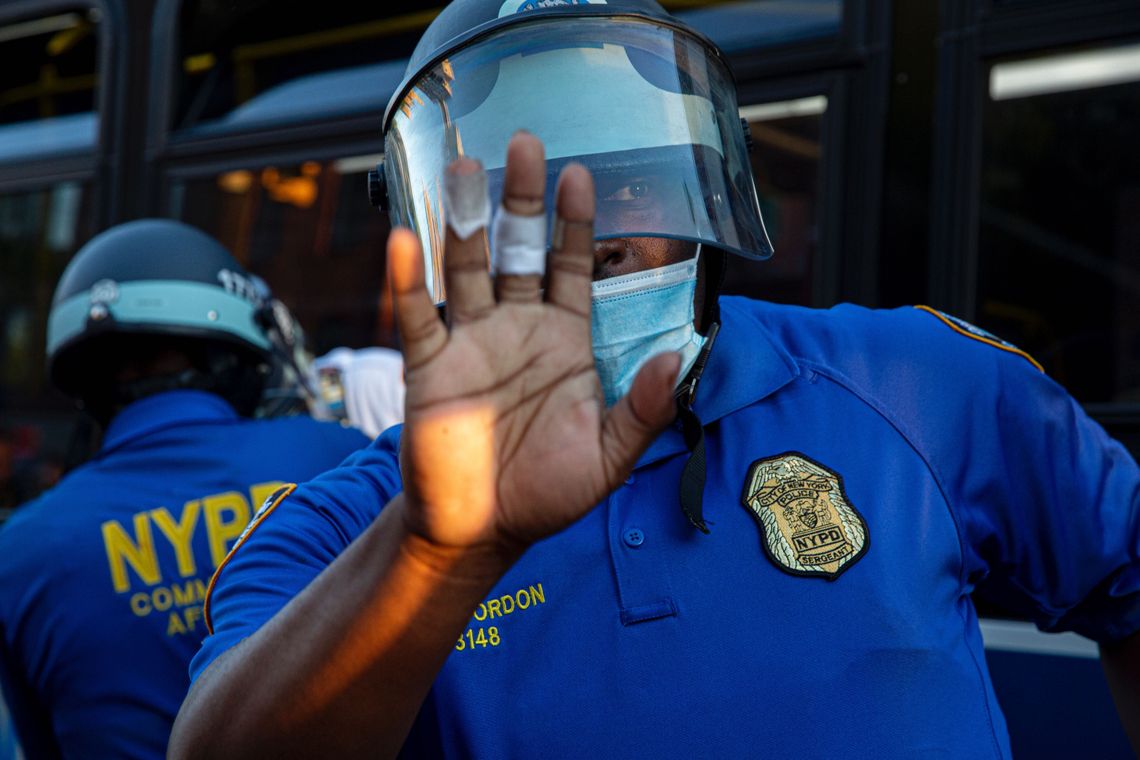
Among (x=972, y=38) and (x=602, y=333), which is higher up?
(x=972, y=38)

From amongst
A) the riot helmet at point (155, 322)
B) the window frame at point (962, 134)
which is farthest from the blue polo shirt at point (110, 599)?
the window frame at point (962, 134)

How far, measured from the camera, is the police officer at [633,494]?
1002 millimetres

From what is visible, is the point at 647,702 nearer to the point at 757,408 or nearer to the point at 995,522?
the point at 757,408

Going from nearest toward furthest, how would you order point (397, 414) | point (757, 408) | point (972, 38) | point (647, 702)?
point (647, 702)
point (757, 408)
point (972, 38)
point (397, 414)

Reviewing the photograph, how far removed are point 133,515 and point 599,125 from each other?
4.73 ft

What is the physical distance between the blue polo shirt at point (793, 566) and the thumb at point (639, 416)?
34 cm

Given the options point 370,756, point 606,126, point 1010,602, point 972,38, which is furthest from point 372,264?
point 370,756

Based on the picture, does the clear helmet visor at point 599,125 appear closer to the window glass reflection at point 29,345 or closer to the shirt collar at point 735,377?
the shirt collar at point 735,377

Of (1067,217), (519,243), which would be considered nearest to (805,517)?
(519,243)

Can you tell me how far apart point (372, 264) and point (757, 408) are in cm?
198

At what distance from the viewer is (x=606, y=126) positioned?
4.90 feet

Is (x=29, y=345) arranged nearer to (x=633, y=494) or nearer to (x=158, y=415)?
(x=158, y=415)

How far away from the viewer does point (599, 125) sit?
4.88ft

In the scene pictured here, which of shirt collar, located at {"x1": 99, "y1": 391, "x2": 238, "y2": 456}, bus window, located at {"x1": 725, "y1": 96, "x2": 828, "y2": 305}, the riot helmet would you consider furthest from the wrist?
the riot helmet
